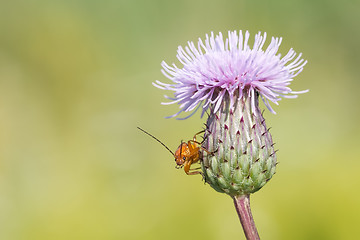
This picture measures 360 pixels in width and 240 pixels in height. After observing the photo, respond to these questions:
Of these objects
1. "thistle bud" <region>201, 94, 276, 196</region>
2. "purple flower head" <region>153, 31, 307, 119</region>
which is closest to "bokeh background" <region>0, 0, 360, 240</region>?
"thistle bud" <region>201, 94, 276, 196</region>

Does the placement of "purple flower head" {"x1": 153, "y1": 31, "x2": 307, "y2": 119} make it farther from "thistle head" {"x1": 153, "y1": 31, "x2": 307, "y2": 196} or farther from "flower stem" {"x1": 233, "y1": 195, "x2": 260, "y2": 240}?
"flower stem" {"x1": 233, "y1": 195, "x2": 260, "y2": 240}

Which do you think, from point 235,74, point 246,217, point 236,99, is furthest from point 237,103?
point 246,217

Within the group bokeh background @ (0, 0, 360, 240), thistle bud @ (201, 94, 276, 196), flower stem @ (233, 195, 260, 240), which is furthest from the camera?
bokeh background @ (0, 0, 360, 240)

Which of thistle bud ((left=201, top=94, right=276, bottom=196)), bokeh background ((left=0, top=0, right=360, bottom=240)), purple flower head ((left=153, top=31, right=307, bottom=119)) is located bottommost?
thistle bud ((left=201, top=94, right=276, bottom=196))

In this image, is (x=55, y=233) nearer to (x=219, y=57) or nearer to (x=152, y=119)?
(x=152, y=119)

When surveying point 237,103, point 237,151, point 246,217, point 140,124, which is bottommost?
point 246,217

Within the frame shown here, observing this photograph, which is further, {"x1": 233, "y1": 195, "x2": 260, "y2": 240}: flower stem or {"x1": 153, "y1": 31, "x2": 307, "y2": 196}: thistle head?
{"x1": 153, "y1": 31, "x2": 307, "y2": 196}: thistle head

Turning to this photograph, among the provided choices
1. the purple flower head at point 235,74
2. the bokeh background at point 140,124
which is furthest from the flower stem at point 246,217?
the bokeh background at point 140,124

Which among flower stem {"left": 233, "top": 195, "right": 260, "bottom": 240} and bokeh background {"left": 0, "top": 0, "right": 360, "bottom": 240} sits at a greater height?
bokeh background {"left": 0, "top": 0, "right": 360, "bottom": 240}

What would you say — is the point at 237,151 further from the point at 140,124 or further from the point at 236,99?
the point at 140,124
